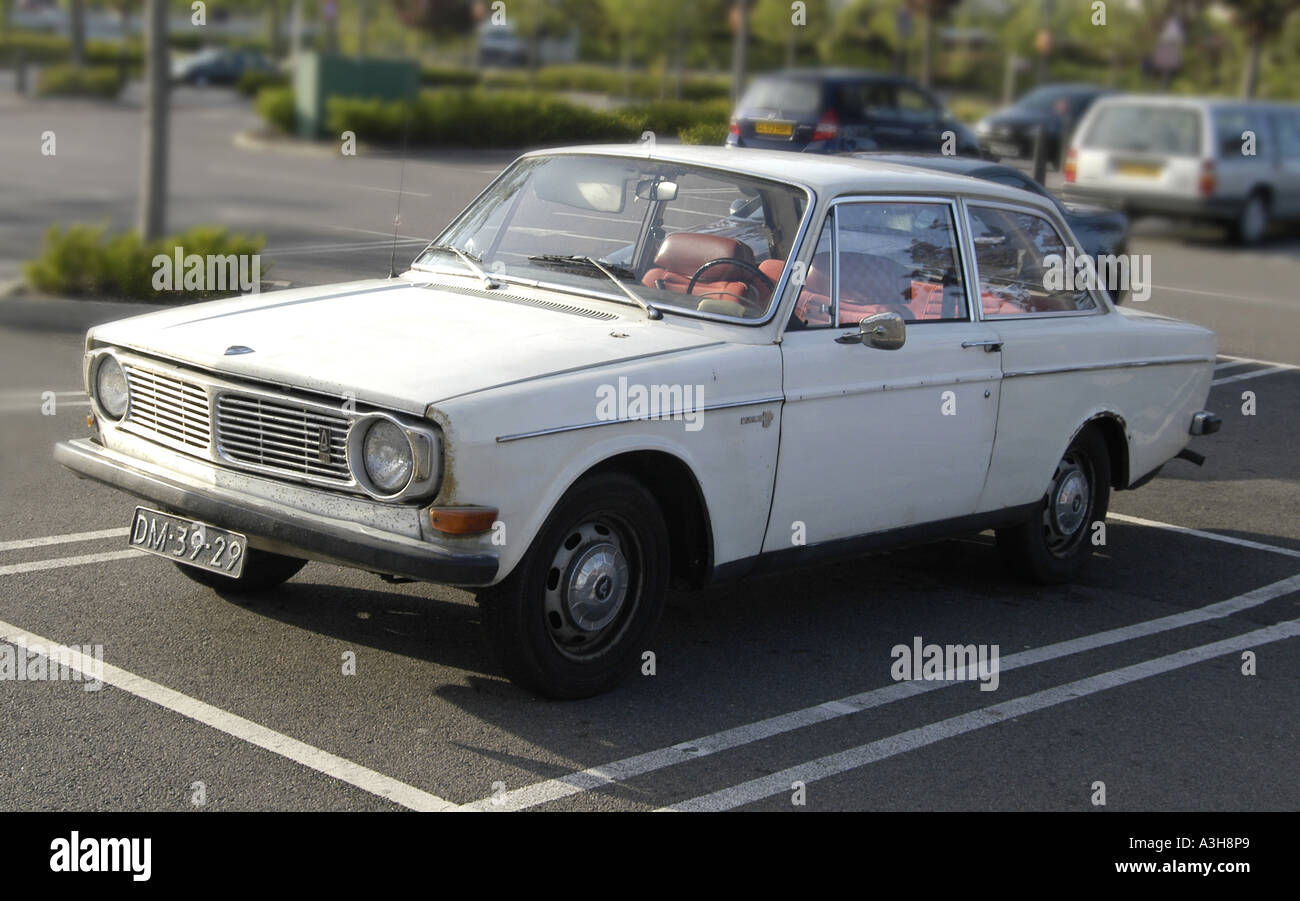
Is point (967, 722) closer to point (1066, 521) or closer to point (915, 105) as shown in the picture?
point (1066, 521)

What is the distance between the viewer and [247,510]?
5.11 meters

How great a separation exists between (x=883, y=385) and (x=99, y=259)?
9098 millimetres

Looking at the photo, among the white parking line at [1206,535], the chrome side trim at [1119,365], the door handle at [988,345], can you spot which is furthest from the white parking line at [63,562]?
the white parking line at [1206,535]

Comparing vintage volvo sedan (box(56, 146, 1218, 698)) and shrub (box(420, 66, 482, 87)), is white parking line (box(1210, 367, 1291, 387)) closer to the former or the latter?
vintage volvo sedan (box(56, 146, 1218, 698))

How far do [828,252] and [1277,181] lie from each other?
18.8 meters

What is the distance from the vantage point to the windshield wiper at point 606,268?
5.82 metres

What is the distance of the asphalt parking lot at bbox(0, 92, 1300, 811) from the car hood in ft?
3.41

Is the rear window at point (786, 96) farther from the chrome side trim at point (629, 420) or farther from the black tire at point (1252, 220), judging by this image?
the chrome side trim at point (629, 420)

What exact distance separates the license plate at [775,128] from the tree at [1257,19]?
30.6 m

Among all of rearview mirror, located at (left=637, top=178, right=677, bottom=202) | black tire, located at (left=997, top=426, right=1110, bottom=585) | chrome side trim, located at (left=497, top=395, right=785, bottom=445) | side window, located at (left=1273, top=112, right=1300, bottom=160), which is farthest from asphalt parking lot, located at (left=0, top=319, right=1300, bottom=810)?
side window, located at (left=1273, top=112, right=1300, bottom=160)

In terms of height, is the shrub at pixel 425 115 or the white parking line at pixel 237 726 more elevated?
the shrub at pixel 425 115

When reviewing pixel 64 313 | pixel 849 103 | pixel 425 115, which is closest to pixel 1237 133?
pixel 849 103

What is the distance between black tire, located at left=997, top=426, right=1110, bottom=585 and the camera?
707cm

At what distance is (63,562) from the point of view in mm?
6645
